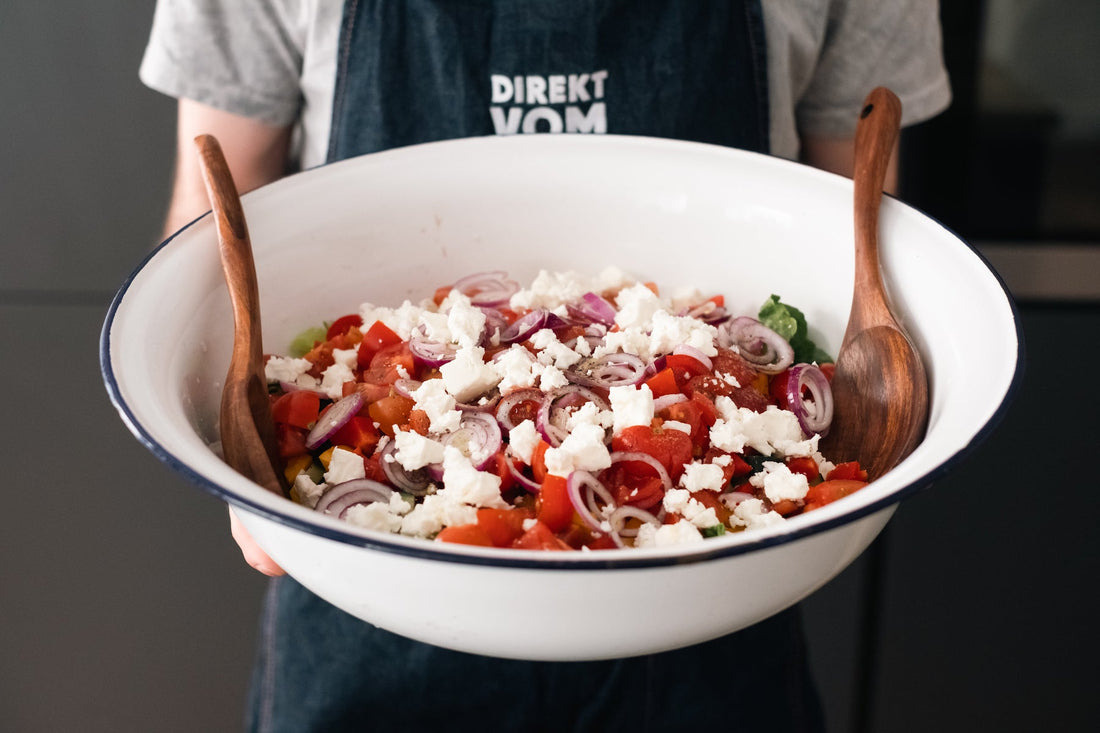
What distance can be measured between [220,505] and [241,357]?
1.27 metres

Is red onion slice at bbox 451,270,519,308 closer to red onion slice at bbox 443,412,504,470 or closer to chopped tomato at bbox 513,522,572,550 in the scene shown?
red onion slice at bbox 443,412,504,470

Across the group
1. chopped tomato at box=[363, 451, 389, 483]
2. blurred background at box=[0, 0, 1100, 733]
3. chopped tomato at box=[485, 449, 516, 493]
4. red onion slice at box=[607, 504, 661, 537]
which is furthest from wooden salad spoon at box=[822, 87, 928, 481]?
blurred background at box=[0, 0, 1100, 733]

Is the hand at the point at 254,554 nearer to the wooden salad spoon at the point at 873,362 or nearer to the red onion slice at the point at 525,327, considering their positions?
the red onion slice at the point at 525,327

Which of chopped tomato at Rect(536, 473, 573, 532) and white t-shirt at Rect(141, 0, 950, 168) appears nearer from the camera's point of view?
chopped tomato at Rect(536, 473, 573, 532)

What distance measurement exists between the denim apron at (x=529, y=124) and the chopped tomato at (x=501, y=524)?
0.56 metres

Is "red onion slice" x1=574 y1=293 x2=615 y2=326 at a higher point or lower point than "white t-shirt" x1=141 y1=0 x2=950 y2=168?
lower

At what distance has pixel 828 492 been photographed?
804mm

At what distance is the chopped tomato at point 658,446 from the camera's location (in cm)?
82

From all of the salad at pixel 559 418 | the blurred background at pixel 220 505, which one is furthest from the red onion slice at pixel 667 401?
the blurred background at pixel 220 505

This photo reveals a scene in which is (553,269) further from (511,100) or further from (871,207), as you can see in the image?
(871,207)

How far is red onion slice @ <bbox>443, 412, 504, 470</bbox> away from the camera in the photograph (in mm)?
829

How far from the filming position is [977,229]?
179 centimetres

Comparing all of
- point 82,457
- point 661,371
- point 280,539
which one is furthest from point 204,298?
point 82,457

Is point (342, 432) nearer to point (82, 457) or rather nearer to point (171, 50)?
point (171, 50)
